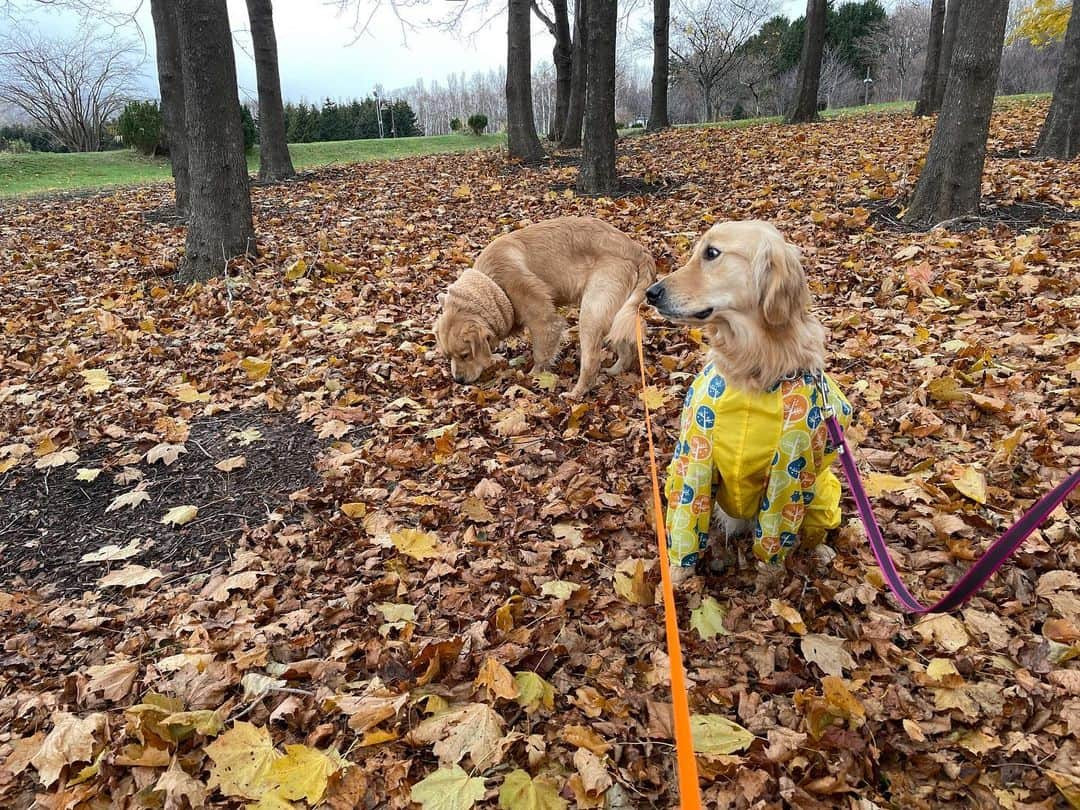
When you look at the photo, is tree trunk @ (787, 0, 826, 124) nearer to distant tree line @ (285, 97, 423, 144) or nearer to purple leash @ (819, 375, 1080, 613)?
purple leash @ (819, 375, 1080, 613)

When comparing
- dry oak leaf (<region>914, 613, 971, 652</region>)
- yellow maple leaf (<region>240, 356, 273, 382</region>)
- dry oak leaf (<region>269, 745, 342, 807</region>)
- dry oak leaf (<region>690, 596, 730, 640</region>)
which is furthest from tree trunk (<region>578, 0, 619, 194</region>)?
dry oak leaf (<region>269, 745, 342, 807</region>)

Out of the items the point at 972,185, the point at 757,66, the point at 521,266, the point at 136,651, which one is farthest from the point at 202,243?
the point at 757,66

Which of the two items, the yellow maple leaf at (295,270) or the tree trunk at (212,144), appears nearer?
the tree trunk at (212,144)

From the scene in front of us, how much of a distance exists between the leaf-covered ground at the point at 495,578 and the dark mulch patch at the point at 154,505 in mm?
24

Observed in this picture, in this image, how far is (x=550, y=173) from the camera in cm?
1362

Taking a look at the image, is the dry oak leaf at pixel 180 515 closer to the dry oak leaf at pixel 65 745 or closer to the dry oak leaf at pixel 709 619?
the dry oak leaf at pixel 65 745

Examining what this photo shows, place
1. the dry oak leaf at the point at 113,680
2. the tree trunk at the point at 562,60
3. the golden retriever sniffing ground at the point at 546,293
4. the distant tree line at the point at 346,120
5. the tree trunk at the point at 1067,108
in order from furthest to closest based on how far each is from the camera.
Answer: the distant tree line at the point at 346,120 → the tree trunk at the point at 562,60 → the tree trunk at the point at 1067,108 → the golden retriever sniffing ground at the point at 546,293 → the dry oak leaf at the point at 113,680

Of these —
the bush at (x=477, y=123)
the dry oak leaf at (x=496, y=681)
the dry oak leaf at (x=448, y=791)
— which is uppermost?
the bush at (x=477, y=123)

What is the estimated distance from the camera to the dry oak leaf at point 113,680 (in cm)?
254

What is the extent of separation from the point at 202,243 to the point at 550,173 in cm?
776

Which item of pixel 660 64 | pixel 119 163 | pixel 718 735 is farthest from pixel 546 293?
pixel 119 163

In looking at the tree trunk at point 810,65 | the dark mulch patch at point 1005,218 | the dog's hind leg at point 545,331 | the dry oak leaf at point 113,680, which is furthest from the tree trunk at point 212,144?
the tree trunk at point 810,65

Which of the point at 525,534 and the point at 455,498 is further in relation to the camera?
the point at 455,498

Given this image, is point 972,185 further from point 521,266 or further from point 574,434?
point 574,434
